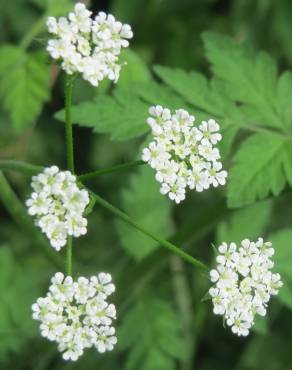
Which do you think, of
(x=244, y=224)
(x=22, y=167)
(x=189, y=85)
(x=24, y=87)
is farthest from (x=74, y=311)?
(x=244, y=224)

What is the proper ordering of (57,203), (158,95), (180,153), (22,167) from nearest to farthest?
(57,203), (180,153), (22,167), (158,95)

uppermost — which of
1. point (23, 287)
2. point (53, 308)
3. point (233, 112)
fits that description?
point (233, 112)

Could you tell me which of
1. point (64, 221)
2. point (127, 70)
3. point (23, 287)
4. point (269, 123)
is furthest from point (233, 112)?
point (23, 287)

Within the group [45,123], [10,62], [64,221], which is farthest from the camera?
[45,123]

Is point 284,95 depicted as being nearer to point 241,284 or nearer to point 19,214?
point 241,284

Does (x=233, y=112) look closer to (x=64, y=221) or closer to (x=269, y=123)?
(x=269, y=123)

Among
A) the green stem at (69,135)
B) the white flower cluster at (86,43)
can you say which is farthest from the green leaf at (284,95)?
the green stem at (69,135)

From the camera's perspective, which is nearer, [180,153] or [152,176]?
[180,153]

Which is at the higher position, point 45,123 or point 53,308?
point 53,308
